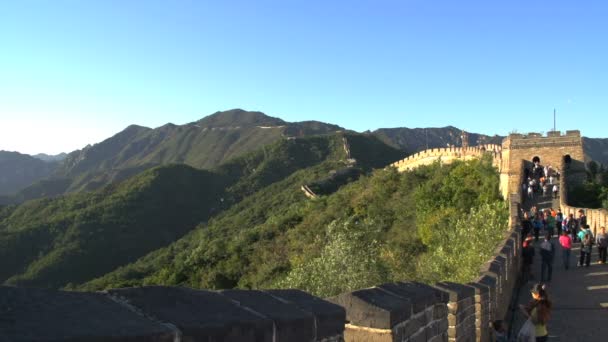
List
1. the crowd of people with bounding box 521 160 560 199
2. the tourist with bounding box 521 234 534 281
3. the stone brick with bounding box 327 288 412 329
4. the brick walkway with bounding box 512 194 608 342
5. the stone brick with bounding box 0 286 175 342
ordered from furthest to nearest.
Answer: the crowd of people with bounding box 521 160 560 199 < the tourist with bounding box 521 234 534 281 < the brick walkway with bounding box 512 194 608 342 < the stone brick with bounding box 327 288 412 329 < the stone brick with bounding box 0 286 175 342

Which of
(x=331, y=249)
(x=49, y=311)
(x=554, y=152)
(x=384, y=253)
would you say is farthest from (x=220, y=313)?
(x=554, y=152)

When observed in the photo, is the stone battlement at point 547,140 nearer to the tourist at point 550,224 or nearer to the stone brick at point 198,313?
the tourist at point 550,224

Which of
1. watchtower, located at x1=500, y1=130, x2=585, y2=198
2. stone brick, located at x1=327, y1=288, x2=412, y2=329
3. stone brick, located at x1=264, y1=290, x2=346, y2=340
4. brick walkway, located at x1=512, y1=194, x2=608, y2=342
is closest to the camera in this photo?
stone brick, located at x1=264, y1=290, x2=346, y2=340

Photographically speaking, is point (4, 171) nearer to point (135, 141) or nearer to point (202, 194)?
point (135, 141)

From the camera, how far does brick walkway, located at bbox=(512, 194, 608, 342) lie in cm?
821

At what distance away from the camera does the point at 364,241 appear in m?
26.4

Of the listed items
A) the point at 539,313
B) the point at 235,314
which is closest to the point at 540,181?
the point at 539,313

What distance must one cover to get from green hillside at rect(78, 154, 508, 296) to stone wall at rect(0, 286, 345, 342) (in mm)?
8917

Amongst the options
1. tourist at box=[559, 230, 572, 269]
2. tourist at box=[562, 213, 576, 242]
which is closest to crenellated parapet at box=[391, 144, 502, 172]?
tourist at box=[562, 213, 576, 242]

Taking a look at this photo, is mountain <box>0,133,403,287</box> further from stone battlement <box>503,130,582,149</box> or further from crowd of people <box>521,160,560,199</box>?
crowd of people <box>521,160,560,199</box>

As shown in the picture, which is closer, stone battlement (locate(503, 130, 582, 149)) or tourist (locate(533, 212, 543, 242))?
tourist (locate(533, 212, 543, 242))

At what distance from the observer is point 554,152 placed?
1192 inches

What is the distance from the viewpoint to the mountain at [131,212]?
174ft

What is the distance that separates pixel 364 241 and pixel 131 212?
4439 cm
